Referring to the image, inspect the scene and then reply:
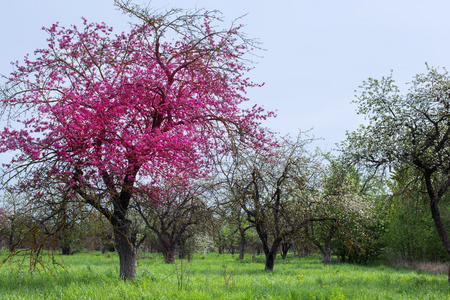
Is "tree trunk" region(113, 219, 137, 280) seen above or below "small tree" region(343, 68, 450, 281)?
below

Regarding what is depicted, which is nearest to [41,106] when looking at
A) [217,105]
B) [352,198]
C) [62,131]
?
[62,131]

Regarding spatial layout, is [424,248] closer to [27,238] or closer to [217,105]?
[217,105]

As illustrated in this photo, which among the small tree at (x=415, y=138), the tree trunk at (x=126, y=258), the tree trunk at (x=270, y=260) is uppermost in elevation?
the small tree at (x=415, y=138)

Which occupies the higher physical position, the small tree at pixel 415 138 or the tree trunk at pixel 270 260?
the small tree at pixel 415 138

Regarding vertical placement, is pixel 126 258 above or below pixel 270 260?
above

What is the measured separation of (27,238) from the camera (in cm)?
934

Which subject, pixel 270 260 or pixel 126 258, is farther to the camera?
pixel 270 260

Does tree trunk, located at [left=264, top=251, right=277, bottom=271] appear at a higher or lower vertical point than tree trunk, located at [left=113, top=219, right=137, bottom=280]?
lower

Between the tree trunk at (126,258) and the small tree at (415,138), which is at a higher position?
the small tree at (415,138)

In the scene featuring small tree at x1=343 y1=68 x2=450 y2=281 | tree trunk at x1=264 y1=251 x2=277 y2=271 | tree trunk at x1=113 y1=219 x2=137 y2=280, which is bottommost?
tree trunk at x1=264 y1=251 x2=277 y2=271

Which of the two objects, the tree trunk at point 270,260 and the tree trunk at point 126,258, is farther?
the tree trunk at point 270,260

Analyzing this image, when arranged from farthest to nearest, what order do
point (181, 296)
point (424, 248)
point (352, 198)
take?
point (424, 248), point (352, 198), point (181, 296)

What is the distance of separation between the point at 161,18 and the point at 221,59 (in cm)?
209

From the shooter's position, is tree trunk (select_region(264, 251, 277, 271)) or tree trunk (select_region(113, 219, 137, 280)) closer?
tree trunk (select_region(113, 219, 137, 280))
